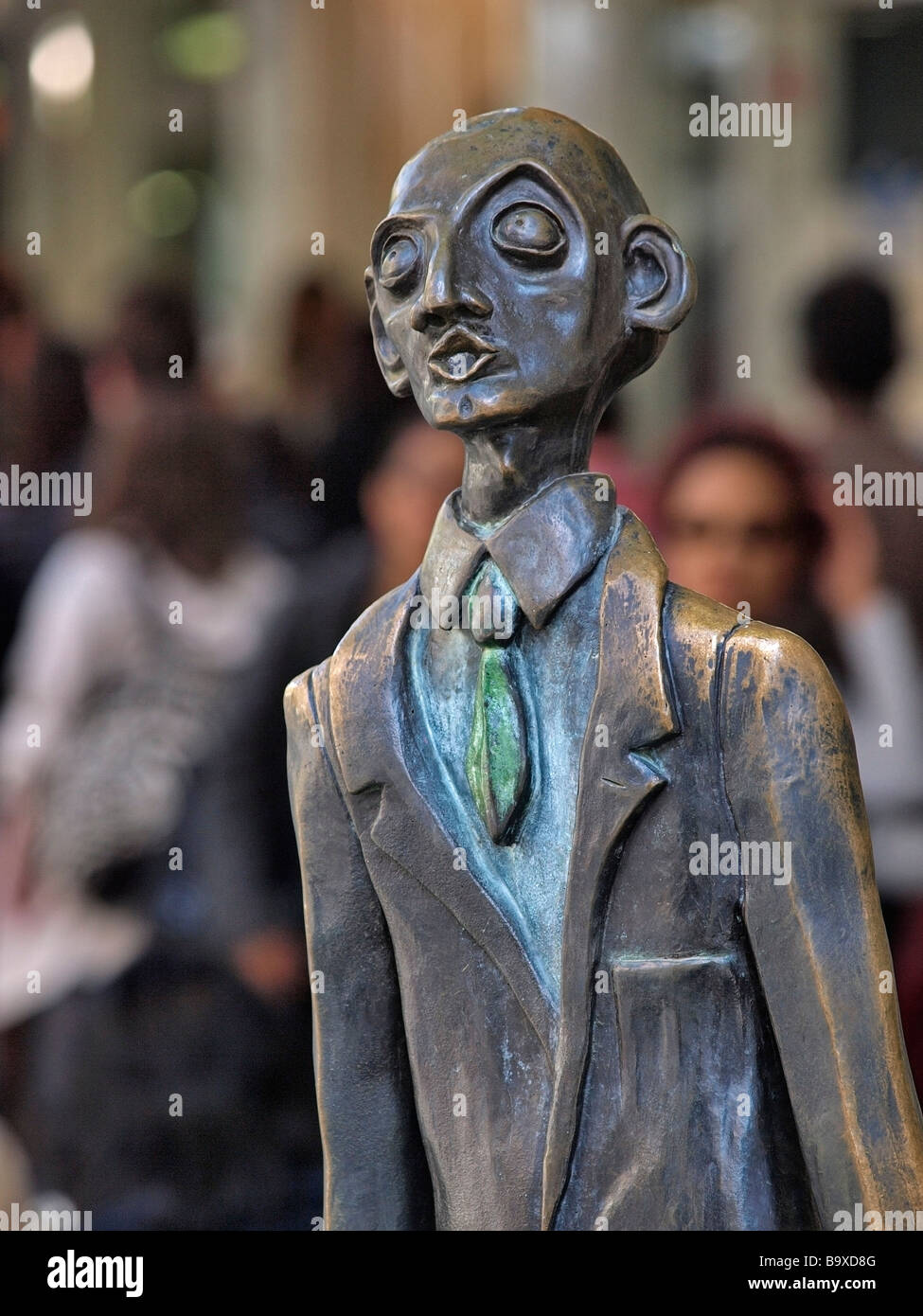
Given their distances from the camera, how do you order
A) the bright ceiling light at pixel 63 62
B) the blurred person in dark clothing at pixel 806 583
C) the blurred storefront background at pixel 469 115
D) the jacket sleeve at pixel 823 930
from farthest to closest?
the bright ceiling light at pixel 63 62
the blurred storefront background at pixel 469 115
the blurred person in dark clothing at pixel 806 583
the jacket sleeve at pixel 823 930

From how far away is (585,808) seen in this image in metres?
1.51

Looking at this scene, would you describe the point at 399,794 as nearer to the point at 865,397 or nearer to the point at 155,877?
the point at 155,877


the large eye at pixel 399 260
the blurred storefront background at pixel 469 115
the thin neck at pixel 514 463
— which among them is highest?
the blurred storefront background at pixel 469 115

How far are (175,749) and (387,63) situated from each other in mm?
5433

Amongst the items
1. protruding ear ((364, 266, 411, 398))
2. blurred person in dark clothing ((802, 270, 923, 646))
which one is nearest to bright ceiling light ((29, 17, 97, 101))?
blurred person in dark clothing ((802, 270, 923, 646))

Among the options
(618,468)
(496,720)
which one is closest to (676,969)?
(496,720)

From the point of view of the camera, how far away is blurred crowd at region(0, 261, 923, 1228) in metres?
3.10

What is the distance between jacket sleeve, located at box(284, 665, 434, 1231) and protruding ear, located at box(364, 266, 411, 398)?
0.80 feet

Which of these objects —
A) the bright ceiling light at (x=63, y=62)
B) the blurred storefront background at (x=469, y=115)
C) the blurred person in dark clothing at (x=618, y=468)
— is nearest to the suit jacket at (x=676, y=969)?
the blurred person in dark clothing at (x=618, y=468)

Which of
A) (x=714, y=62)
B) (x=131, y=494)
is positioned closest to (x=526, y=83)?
(x=714, y=62)

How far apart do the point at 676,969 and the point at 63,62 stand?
877 cm

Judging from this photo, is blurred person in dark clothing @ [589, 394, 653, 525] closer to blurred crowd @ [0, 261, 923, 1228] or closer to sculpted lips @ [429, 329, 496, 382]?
blurred crowd @ [0, 261, 923, 1228]

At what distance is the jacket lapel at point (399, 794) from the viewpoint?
153 centimetres

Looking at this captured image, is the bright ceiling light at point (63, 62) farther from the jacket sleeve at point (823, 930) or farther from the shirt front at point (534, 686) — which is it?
the jacket sleeve at point (823, 930)
